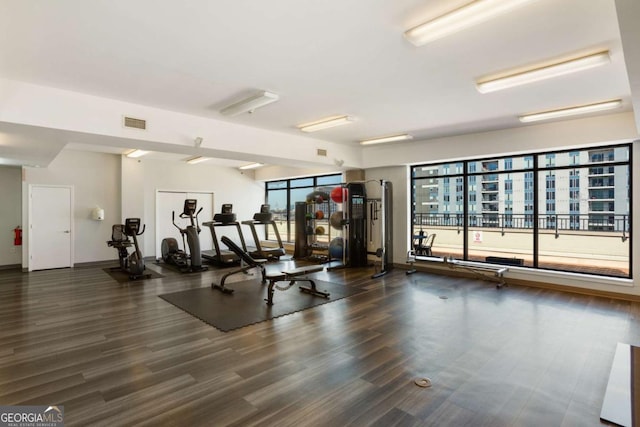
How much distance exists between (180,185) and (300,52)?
827cm

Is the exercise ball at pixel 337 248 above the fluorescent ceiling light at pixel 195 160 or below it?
below

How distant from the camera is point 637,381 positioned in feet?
9.24

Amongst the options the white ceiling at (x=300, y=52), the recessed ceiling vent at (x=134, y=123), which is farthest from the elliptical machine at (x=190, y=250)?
the white ceiling at (x=300, y=52)

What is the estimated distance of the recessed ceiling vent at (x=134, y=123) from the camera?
478cm

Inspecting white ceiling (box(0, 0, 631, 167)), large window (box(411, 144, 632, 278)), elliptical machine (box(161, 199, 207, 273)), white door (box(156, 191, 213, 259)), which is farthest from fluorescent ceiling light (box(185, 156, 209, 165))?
large window (box(411, 144, 632, 278))

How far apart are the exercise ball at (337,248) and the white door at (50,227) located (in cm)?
653

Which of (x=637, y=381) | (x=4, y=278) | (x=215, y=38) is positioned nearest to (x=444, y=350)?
(x=637, y=381)

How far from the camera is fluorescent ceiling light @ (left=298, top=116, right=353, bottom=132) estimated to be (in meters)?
5.59

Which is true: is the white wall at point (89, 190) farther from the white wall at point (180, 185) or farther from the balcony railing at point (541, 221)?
the balcony railing at point (541, 221)

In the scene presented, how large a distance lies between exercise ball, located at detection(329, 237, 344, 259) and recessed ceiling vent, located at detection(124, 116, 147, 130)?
17.1ft

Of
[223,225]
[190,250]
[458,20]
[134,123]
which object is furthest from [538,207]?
[190,250]

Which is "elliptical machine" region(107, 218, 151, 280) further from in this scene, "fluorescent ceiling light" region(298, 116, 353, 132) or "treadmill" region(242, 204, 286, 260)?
"fluorescent ceiling light" region(298, 116, 353, 132)

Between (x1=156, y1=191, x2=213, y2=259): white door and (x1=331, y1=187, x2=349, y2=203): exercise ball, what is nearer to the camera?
(x1=331, y1=187, x2=349, y2=203): exercise ball

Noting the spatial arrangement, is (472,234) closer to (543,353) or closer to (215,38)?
(543,353)
